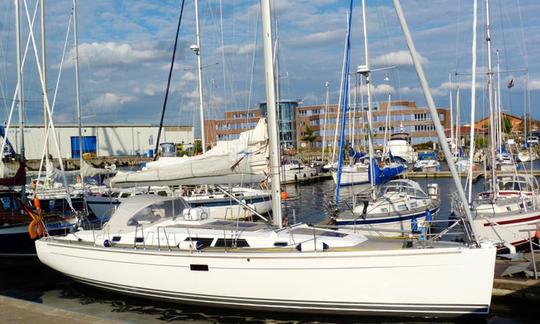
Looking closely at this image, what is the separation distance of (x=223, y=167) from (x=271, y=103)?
2.22 m

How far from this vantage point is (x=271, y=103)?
12.6 meters

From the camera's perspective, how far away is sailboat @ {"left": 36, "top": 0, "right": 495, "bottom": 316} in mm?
10180

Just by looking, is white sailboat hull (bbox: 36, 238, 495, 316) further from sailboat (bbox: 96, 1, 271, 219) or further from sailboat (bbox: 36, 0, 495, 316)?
sailboat (bbox: 96, 1, 271, 219)

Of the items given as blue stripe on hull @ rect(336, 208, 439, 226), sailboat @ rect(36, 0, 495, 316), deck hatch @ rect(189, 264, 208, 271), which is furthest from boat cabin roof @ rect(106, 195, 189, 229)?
blue stripe on hull @ rect(336, 208, 439, 226)

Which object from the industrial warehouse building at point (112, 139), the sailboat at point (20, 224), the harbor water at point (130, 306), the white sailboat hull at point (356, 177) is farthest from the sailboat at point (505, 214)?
the industrial warehouse building at point (112, 139)

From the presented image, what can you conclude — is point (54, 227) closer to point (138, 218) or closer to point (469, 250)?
point (138, 218)

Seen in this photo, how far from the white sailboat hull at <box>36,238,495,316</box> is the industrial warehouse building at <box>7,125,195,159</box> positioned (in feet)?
287

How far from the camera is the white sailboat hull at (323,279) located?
1009 cm

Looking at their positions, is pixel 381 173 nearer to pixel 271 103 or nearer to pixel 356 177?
pixel 271 103

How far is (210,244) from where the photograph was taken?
40.7 ft

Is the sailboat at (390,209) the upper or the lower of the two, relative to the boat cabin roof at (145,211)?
lower

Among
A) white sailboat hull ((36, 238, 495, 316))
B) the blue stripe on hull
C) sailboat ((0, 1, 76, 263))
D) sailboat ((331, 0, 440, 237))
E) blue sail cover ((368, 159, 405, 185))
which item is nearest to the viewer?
white sailboat hull ((36, 238, 495, 316))

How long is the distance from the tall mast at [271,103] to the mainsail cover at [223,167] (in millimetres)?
1116

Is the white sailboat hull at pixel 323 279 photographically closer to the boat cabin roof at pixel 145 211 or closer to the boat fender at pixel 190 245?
the boat fender at pixel 190 245
